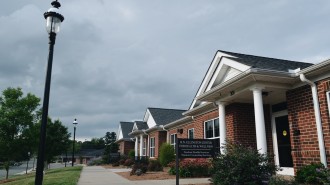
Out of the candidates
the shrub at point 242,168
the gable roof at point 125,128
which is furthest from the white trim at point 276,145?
the gable roof at point 125,128

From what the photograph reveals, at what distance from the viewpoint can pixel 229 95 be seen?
11133 millimetres

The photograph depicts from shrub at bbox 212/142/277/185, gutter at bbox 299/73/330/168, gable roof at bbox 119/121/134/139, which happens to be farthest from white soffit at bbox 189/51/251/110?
gable roof at bbox 119/121/134/139

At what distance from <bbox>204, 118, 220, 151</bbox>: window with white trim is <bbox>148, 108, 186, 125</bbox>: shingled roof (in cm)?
1077

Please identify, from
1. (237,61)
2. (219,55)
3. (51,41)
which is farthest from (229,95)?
(51,41)

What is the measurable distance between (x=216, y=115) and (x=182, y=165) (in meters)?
3.10

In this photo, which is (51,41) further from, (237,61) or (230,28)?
(230,28)

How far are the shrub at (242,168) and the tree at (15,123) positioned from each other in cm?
1692

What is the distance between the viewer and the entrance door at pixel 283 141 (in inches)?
436

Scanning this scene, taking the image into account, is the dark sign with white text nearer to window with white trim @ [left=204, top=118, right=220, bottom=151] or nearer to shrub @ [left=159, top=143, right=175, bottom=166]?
→ window with white trim @ [left=204, top=118, right=220, bottom=151]

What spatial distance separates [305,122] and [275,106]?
3.16 metres

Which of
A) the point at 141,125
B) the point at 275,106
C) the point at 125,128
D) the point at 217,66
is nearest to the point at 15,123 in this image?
the point at 141,125

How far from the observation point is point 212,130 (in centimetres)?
1428

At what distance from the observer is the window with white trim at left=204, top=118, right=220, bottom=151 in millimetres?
13647

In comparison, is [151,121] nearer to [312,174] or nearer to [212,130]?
[212,130]
